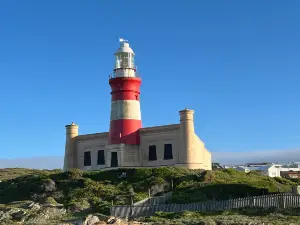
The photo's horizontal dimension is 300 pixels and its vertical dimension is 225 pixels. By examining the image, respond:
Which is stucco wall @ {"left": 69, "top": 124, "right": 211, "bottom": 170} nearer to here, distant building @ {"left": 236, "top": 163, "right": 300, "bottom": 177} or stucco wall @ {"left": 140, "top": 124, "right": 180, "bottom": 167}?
stucco wall @ {"left": 140, "top": 124, "right": 180, "bottom": 167}

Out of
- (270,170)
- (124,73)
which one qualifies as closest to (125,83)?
(124,73)

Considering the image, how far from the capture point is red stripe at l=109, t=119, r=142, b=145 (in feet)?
141

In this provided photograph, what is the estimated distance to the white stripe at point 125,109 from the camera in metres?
43.0

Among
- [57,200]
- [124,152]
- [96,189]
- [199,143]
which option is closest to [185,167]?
[199,143]

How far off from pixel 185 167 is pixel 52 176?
11.7 metres

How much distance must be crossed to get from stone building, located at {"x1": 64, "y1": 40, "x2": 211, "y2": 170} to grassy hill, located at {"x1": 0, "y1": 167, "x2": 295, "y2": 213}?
205cm

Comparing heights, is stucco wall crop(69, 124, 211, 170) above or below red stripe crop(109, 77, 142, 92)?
below

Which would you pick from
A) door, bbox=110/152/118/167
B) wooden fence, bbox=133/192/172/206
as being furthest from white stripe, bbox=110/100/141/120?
wooden fence, bbox=133/192/172/206

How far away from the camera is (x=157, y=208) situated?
27.5 meters

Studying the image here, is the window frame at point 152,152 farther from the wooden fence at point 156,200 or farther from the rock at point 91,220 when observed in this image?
the rock at point 91,220

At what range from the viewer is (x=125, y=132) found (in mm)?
42969

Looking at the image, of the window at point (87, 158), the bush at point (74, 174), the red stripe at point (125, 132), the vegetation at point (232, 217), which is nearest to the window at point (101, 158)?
the window at point (87, 158)

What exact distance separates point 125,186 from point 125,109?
8354 millimetres

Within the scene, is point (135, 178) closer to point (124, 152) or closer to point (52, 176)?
point (124, 152)
